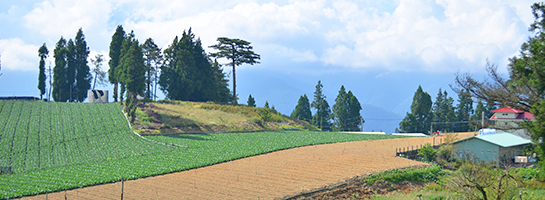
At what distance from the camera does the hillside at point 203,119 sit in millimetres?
50269

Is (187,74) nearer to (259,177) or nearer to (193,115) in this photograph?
(193,115)

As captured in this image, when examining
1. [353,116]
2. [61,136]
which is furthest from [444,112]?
[61,136]

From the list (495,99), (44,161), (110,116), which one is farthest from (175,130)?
(495,99)

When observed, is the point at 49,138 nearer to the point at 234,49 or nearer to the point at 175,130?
the point at 175,130

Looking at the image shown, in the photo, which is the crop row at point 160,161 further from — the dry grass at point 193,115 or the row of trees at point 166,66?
the row of trees at point 166,66

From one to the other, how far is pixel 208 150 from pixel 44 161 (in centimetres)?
1327

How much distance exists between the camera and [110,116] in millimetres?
53094

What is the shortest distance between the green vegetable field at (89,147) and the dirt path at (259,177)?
1.83 metres

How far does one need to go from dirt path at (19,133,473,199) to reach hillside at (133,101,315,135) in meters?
16.5

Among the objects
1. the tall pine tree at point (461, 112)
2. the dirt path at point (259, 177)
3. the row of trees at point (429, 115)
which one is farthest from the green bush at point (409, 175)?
the tall pine tree at point (461, 112)

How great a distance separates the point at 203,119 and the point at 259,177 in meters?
29.1

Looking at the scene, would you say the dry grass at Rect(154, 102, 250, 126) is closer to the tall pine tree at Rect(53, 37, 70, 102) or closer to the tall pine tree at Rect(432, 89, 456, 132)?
the tall pine tree at Rect(53, 37, 70, 102)

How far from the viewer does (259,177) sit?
2706 centimetres

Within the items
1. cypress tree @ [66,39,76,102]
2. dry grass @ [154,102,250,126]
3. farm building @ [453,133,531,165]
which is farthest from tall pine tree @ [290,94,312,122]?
farm building @ [453,133,531,165]
